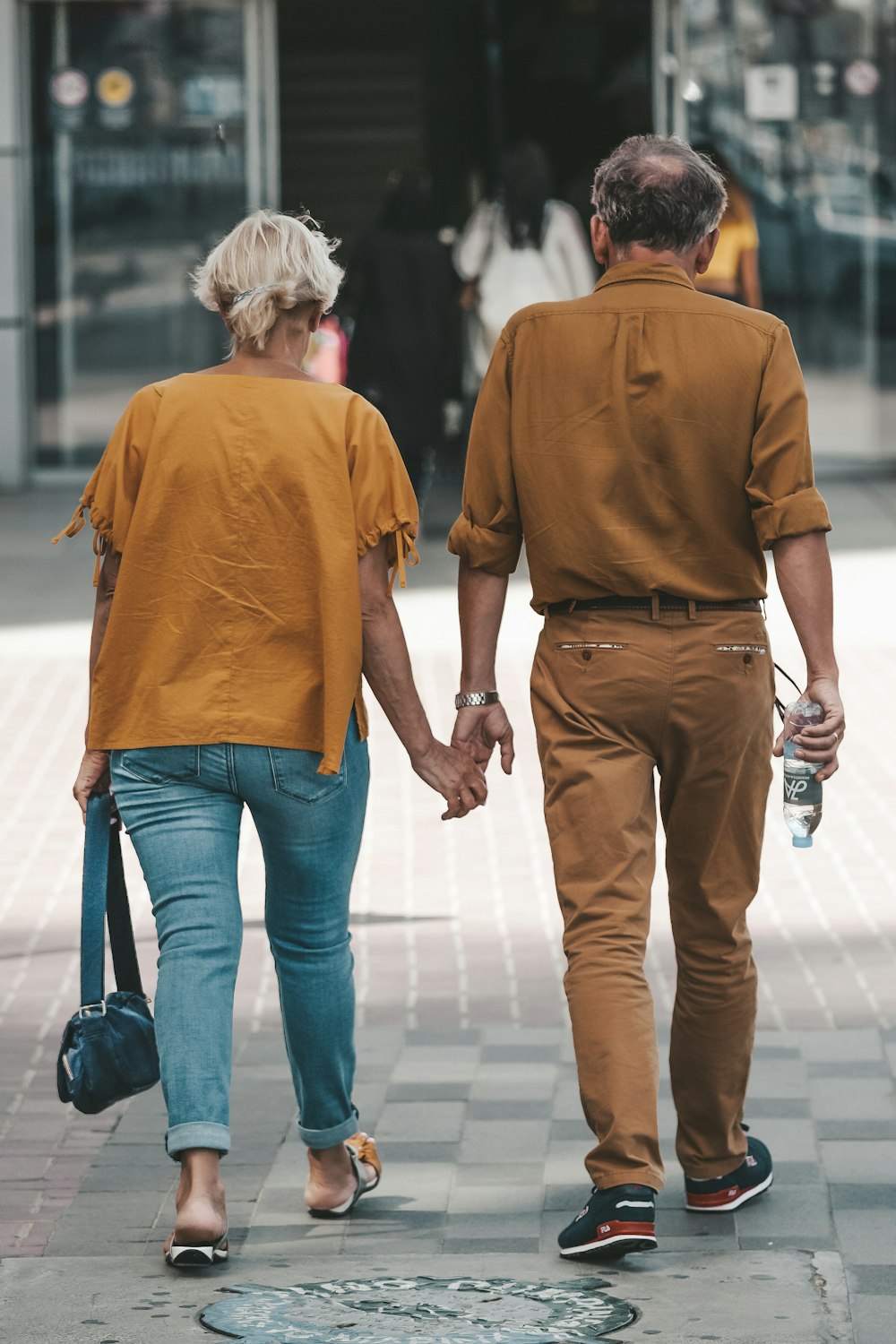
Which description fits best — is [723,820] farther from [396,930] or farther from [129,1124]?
[396,930]

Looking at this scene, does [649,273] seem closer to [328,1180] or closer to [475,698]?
[475,698]

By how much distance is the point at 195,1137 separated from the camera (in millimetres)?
3846

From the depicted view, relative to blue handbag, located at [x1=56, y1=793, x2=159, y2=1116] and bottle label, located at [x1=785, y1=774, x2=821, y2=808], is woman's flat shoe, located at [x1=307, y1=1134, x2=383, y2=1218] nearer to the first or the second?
blue handbag, located at [x1=56, y1=793, x2=159, y2=1116]

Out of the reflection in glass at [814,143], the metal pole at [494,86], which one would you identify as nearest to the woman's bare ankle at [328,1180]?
the reflection in glass at [814,143]

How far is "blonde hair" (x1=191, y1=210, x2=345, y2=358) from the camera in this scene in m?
3.89

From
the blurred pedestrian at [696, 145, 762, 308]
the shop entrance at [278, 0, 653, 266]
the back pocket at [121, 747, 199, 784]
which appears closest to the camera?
the back pocket at [121, 747, 199, 784]

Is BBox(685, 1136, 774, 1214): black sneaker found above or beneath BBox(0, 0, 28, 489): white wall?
beneath

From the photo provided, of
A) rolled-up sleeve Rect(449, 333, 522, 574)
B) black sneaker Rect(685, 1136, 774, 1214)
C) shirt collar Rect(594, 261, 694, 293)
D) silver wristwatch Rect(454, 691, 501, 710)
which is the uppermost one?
shirt collar Rect(594, 261, 694, 293)

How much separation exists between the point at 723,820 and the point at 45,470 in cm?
1273

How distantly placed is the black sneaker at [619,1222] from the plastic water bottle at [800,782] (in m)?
0.64

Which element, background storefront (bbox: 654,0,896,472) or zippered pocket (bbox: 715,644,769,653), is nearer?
zippered pocket (bbox: 715,644,769,653)

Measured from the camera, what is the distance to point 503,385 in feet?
13.1

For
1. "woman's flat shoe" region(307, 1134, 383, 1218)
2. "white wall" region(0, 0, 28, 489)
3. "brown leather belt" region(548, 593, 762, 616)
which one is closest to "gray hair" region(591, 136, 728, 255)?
"brown leather belt" region(548, 593, 762, 616)

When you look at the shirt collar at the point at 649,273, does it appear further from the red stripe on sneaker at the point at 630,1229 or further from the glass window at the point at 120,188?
the glass window at the point at 120,188
